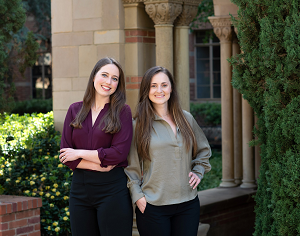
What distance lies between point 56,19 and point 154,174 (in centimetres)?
297

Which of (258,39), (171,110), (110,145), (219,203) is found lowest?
(219,203)

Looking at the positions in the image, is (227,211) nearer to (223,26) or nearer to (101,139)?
(223,26)

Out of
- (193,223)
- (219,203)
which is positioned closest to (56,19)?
(219,203)

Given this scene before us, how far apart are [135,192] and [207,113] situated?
1178 cm

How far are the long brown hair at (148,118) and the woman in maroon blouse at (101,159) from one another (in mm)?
79

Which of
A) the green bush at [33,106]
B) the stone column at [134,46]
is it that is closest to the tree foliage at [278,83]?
the stone column at [134,46]

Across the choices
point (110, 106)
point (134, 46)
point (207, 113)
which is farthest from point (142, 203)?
point (207, 113)

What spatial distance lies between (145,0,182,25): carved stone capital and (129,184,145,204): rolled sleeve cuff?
232 centimetres

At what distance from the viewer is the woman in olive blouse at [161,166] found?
9.28 ft

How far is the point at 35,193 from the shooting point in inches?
184

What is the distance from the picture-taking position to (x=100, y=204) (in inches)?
110

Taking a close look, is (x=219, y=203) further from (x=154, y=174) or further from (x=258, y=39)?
(x=154, y=174)

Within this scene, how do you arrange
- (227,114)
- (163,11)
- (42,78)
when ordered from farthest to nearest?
(42,78) → (227,114) → (163,11)

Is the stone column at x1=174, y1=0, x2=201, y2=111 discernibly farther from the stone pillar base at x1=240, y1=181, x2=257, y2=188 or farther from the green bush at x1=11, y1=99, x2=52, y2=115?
the green bush at x1=11, y1=99, x2=52, y2=115
